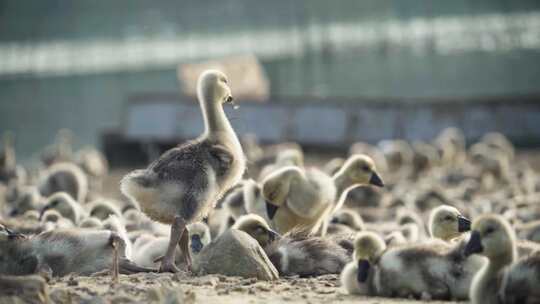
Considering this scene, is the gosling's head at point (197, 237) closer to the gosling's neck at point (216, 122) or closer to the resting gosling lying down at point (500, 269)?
the gosling's neck at point (216, 122)

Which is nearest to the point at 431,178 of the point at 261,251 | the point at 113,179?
the point at 113,179

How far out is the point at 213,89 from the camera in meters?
9.02

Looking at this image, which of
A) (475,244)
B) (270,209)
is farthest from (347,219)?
(475,244)

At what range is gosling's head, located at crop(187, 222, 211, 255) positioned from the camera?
30.5 ft

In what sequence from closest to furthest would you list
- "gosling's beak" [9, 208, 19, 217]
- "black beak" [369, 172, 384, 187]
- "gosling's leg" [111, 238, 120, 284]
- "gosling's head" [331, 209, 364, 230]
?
"gosling's leg" [111, 238, 120, 284] < "gosling's head" [331, 209, 364, 230] < "black beak" [369, 172, 384, 187] < "gosling's beak" [9, 208, 19, 217]

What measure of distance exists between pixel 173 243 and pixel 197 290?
0.80m

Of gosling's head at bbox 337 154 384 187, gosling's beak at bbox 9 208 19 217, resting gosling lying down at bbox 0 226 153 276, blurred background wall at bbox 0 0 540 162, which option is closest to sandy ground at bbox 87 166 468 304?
resting gosling lying down at bbox 0 226 153 276

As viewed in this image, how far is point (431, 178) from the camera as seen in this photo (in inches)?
889

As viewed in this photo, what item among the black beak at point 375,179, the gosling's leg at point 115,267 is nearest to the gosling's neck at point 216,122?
the gosling's leg at point 115,267

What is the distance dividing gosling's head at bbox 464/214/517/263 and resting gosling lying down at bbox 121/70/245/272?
Result: 2.15 meters

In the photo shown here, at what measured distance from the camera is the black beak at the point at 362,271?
287 inches

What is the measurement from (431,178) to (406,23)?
13069 mm

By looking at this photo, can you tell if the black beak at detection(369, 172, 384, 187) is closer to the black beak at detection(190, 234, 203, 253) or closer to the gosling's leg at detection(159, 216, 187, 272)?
the black beak at detection(190, 234, 203, 253)

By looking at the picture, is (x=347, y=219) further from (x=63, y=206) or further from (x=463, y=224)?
(x=63, y=206)
